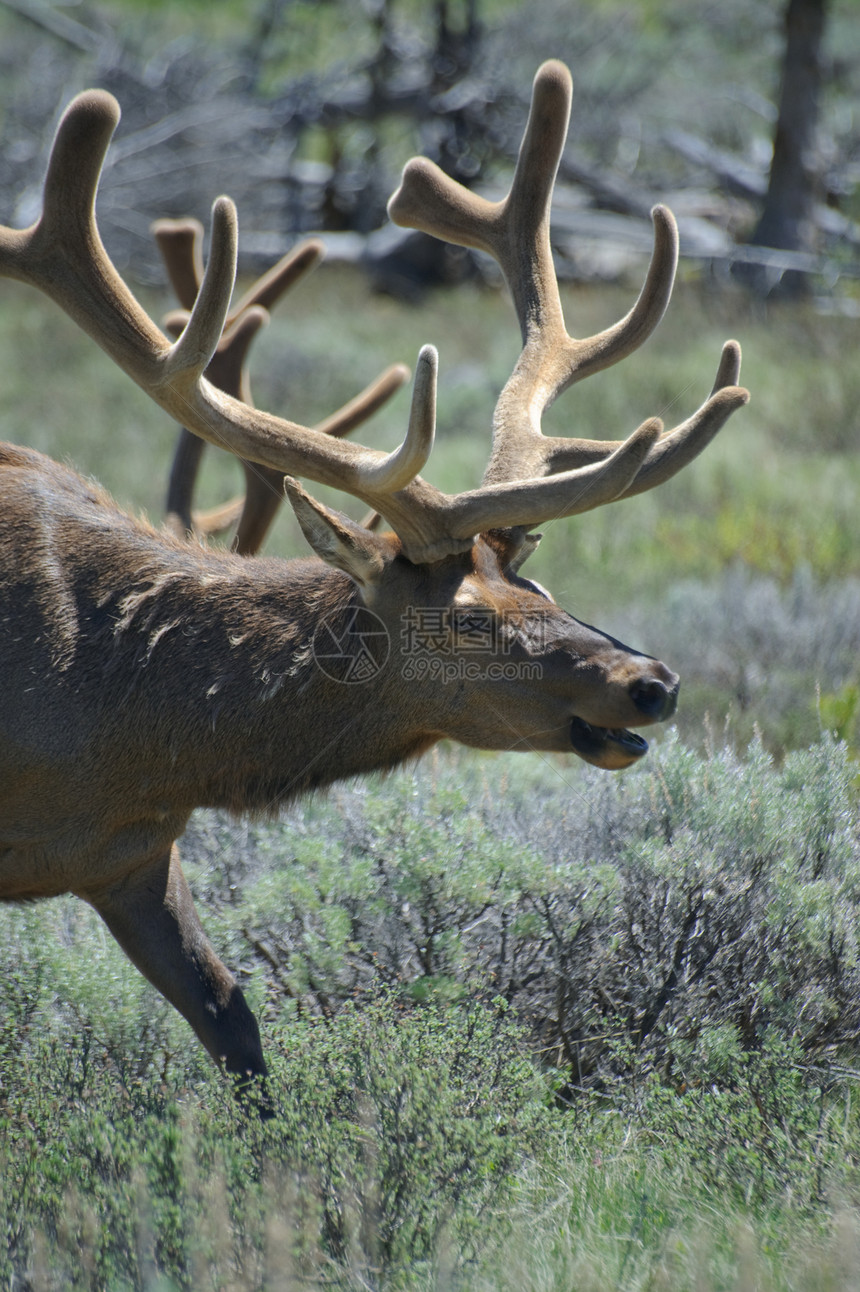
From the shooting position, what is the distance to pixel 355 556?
301cm

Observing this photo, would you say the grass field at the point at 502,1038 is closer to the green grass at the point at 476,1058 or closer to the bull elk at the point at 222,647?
the green grass at the point at 476,1058

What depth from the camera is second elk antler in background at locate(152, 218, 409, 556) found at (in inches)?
186

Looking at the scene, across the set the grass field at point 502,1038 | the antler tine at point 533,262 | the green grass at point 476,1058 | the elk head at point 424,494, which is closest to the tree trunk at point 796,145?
the grass field at point 502,1038

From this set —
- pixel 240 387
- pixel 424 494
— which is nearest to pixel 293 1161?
pixel 424 494

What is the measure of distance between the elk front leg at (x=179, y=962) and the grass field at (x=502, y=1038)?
0.12 meters

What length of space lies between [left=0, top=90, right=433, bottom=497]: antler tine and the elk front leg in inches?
44.6

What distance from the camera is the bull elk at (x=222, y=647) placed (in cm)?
298

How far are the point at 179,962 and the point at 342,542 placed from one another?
119 centimetres

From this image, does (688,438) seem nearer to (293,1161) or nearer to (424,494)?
(424,494)

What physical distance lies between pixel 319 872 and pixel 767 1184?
1750mm

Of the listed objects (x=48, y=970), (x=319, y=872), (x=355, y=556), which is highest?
(x=355, y=556)

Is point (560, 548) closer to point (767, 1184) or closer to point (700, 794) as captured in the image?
point (700, 794)

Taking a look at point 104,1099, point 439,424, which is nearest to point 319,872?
point 104,1099

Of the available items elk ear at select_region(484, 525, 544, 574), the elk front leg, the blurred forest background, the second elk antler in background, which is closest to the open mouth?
elk ear at select_region(484, 525, 544, 574)
